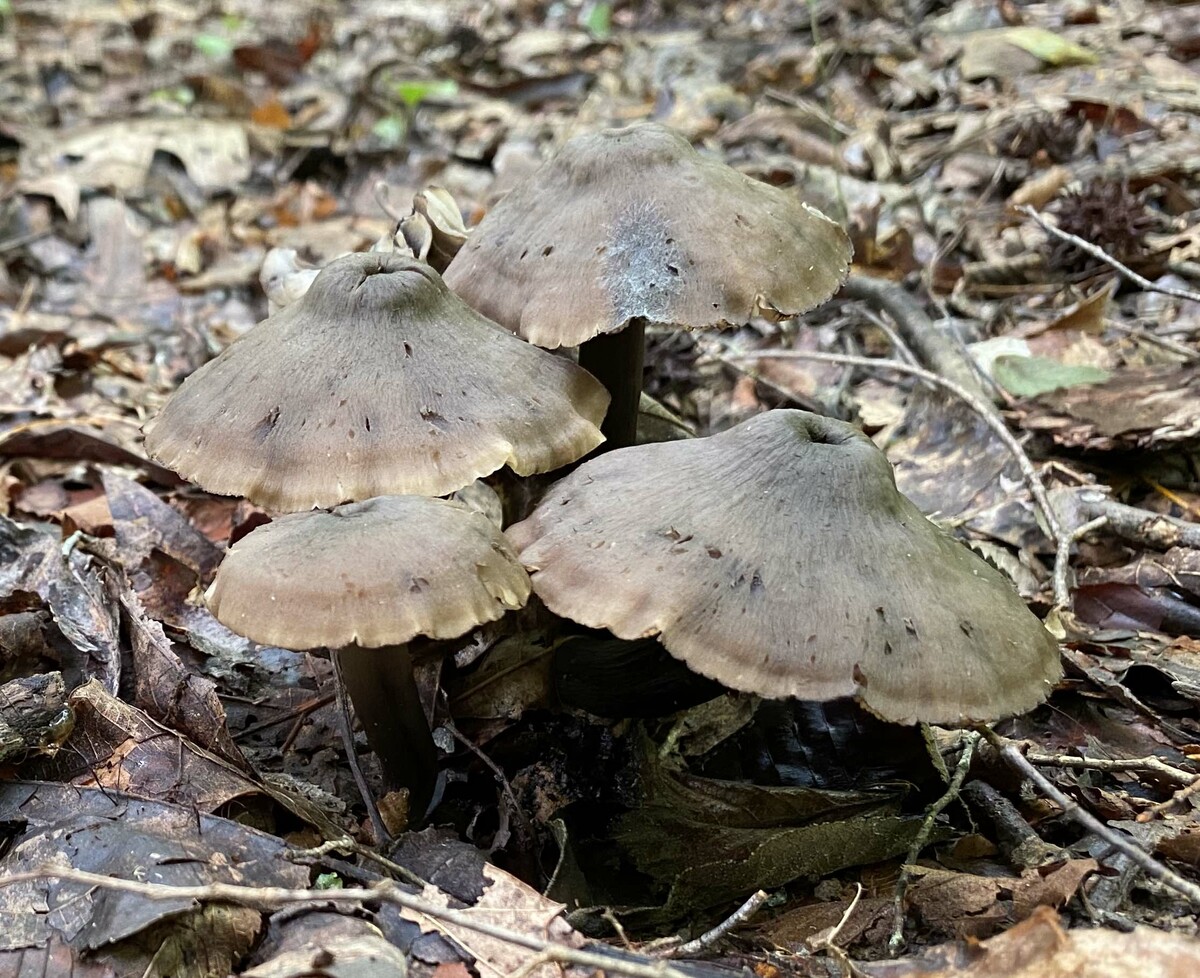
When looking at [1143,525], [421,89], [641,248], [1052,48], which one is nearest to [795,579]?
[641,248]

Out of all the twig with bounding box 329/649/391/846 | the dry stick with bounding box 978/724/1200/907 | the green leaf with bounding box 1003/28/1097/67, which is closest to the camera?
the dry stick with bounding box 978/724/1200/907

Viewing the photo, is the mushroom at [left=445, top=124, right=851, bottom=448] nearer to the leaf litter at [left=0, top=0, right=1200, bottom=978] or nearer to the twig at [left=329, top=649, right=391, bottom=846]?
the leaf litter at [left=0, top=0, right=1200, bottom=978]

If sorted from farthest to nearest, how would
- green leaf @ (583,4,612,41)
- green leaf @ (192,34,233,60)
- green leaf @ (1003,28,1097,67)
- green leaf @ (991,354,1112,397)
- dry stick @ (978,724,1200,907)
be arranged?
green leaf @ (583,4,612,41), green leaf @ (192,34,233,60), green leaf @ (1003,28,1097,67), green leaf @ (991,354,1112,397), dry stick @ (978,724,1200,907)

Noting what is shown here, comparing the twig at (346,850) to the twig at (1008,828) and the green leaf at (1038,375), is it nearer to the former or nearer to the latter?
the twig at (1008,828)

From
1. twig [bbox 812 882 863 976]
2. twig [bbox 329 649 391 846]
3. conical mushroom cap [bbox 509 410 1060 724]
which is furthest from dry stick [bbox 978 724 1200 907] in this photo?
twig [bbox 329 649 391 846]

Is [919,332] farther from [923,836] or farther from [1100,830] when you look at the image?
[1100,830]

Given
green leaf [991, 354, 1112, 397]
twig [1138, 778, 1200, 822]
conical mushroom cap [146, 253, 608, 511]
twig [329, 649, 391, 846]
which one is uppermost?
conical mushroom cap [146, 253, 608, 511]

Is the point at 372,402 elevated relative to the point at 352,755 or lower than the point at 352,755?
elevated

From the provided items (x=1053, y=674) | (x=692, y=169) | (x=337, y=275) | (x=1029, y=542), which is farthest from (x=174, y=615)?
(x=1029, y=542)
